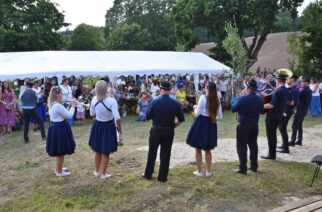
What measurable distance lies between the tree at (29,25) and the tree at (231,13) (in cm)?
1037

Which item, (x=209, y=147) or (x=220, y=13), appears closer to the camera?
(x=209, y=147)

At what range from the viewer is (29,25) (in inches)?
1280

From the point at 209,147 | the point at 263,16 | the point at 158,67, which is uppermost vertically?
the point at 263,16

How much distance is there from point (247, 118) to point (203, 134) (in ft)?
2.83

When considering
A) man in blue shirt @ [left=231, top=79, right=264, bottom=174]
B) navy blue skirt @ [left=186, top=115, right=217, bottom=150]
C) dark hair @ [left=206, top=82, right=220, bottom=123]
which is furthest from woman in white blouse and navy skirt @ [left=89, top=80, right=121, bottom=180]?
man in blue shirt @ [left=231, top=79, right=264, bottom=174]

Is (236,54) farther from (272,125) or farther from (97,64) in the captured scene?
(272,125)

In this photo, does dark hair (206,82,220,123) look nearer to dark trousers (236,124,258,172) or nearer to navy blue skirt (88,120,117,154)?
dark trousers (236,124,258,172)

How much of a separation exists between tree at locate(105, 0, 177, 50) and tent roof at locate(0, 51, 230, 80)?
1183 inches

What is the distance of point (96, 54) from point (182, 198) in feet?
40.4

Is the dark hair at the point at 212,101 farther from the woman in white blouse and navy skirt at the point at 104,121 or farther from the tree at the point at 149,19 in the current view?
the tree at the point at 149,19

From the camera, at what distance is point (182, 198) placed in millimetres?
5844

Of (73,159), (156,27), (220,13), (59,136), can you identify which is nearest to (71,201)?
(59,136)

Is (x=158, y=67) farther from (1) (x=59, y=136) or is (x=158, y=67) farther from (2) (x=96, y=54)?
(1) (x=59, y=136)

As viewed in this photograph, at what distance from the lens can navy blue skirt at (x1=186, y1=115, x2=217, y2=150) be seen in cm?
668
